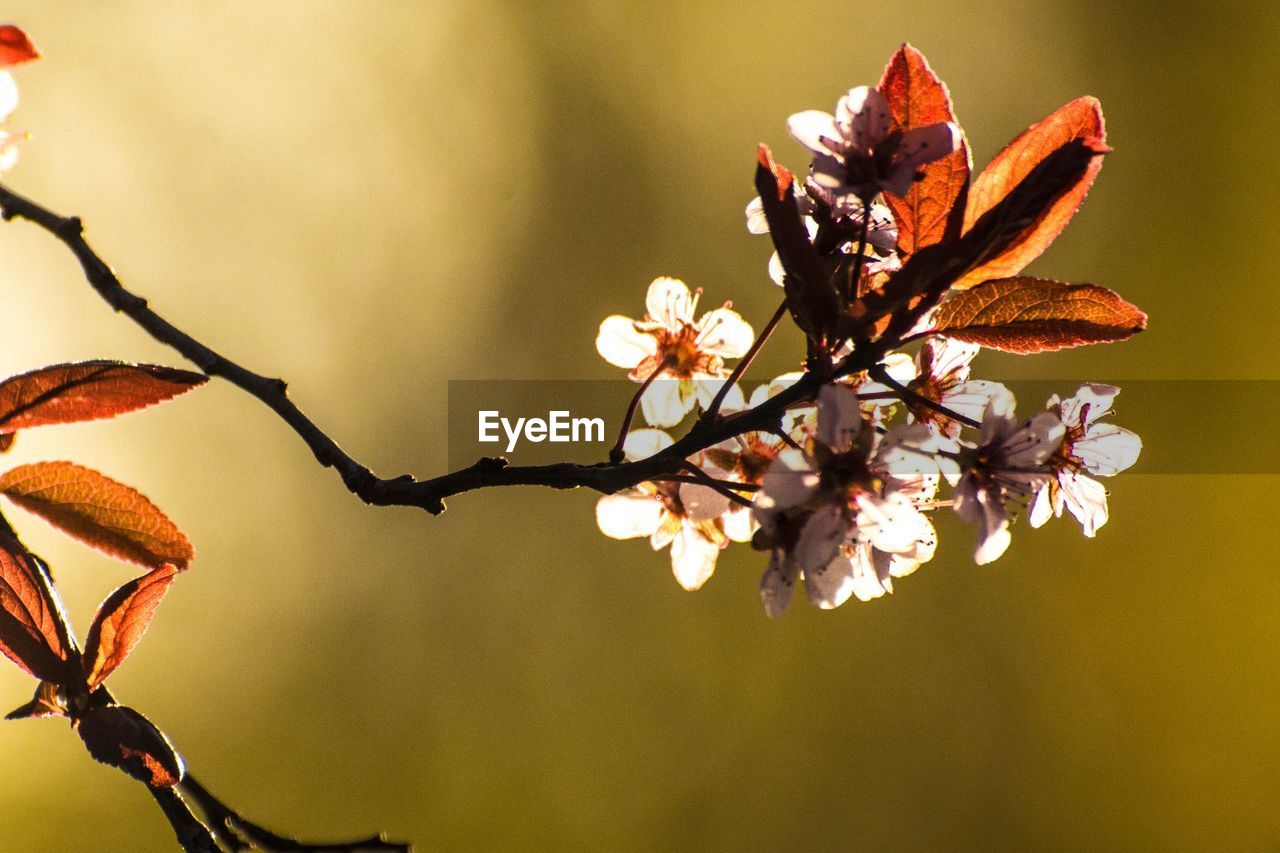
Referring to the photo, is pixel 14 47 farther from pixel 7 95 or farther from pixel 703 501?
pixel 703 501

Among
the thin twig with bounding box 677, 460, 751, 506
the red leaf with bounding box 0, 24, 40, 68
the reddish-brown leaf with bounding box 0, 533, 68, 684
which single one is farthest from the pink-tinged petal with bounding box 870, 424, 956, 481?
the red leaf with bounding box 0, 24, 40, 68

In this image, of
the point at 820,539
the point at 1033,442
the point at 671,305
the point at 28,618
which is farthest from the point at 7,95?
the point at 1033,442

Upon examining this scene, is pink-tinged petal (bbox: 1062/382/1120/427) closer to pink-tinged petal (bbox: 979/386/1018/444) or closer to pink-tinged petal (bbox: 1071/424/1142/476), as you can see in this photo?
pink-tinged petal (bbox: 1071/424/1142/476)

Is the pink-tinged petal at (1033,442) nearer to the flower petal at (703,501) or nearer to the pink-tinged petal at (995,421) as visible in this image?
the pink-tinged petal at (995,421)

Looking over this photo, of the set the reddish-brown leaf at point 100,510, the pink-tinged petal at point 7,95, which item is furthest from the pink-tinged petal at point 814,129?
the pink-tinged petal at point 7,95

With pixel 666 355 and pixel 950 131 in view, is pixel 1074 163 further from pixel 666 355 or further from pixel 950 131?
pixel 666 355

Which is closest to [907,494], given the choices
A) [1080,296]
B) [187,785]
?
[1080,296]
